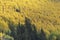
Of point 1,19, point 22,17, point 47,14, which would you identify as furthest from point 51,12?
point 1,19

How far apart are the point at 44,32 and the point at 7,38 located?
170 inches

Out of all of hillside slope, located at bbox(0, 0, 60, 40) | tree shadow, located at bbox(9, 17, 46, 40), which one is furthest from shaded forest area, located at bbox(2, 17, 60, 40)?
hillside slope, located at bbox(0, 0, 60, 40)

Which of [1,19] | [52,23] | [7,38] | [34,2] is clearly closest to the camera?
[7,38]

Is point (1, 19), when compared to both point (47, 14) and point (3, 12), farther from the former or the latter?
point (47, 14)

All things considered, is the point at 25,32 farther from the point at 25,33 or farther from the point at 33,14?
the point at 33,14

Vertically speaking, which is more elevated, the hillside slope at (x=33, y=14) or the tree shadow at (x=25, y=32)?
the hillside slope at (x=33, y=14)

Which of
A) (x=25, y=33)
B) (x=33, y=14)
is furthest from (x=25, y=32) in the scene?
(x=33, y=14)

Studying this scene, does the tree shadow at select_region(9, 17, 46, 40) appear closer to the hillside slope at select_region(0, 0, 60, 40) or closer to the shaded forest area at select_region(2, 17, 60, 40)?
the shaded forest area at select_region(2, 17, 60, 40)

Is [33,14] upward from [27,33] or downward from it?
upward

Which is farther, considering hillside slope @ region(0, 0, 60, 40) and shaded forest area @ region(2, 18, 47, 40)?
hillside slope @ region(0, 0, 60, 40)

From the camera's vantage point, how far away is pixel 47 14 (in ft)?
138

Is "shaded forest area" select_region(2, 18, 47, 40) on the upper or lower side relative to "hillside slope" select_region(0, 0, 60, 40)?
lower

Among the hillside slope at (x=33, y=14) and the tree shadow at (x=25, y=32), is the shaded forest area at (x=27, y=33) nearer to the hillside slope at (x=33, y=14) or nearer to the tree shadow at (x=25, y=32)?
the tree shadow at (x=25, y=32)

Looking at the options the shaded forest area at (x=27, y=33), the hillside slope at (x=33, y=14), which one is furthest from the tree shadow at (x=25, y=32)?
the hillside slope at (x=33, y=14)
